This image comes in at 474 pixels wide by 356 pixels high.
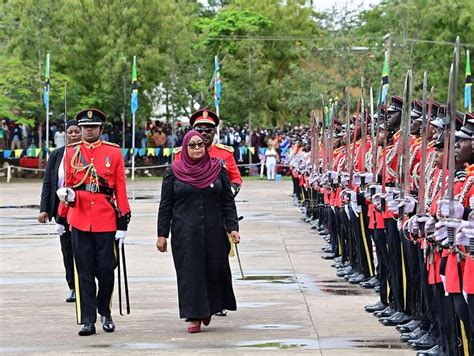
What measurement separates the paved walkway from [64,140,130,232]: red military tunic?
3.08 ft

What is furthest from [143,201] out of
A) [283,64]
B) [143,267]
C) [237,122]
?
[283,64]

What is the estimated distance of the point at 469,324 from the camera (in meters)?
8.79

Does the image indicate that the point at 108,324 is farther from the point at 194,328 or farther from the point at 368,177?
the point at 368,177

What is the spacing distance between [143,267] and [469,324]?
28.9 feet

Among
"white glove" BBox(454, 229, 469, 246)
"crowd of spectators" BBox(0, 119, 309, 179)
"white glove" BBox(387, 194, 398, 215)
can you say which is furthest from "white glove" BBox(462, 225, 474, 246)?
"crowd of spectators" BBox(0, 119, 309, 179)

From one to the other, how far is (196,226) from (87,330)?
128cm

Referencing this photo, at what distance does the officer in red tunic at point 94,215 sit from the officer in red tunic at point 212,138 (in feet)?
2.59

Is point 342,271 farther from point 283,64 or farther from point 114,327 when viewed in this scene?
point 283,64

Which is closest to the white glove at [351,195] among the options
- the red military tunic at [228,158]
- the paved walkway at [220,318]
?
the paved walkway at [220,318]

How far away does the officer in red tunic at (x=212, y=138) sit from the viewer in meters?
12.8

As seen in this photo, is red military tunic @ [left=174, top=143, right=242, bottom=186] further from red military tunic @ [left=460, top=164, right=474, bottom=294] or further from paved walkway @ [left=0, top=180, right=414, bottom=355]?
red military tunic @ [left=460, top=164, right=474, bottom=294]

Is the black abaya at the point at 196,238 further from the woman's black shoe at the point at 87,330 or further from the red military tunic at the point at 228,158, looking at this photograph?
the red military tunic at the point at 228,158

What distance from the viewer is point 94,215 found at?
11633 millimetres

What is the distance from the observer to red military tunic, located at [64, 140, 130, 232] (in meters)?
11.6
